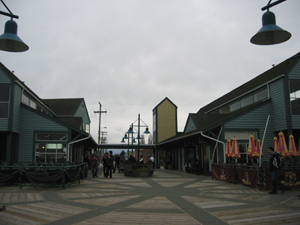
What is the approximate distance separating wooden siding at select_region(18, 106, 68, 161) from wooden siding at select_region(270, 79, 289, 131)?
553 inches

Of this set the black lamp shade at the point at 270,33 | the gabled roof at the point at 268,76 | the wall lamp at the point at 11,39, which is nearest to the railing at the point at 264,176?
the gabled roof at the point at 268,76

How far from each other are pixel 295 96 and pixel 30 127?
1748cm

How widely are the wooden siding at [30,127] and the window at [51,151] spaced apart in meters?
0.51

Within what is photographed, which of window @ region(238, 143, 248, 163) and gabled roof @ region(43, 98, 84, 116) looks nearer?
window @ region(238, 143, 248, 163)

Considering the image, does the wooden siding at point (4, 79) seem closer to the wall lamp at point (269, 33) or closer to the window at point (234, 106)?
the wall lamp at point (269, 33)

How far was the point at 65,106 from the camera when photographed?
3216 centimetres

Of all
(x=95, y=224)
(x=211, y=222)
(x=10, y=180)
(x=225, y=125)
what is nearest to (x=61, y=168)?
(x=10, y=180)

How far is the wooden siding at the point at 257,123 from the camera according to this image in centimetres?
1850

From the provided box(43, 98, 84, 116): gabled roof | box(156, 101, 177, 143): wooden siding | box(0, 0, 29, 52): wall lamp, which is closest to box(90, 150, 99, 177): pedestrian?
box(0, 0, 29, 52): wall lamp

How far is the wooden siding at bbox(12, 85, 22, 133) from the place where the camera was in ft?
60.2

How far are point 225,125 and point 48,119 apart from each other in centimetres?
1187

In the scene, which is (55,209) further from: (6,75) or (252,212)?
(6,75)

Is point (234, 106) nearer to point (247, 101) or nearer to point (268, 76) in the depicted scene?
point (247, 101)

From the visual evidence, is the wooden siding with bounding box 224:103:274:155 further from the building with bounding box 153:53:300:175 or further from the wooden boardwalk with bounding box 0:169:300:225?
the wooden boardwalk with bounding box 0:169:300:225
